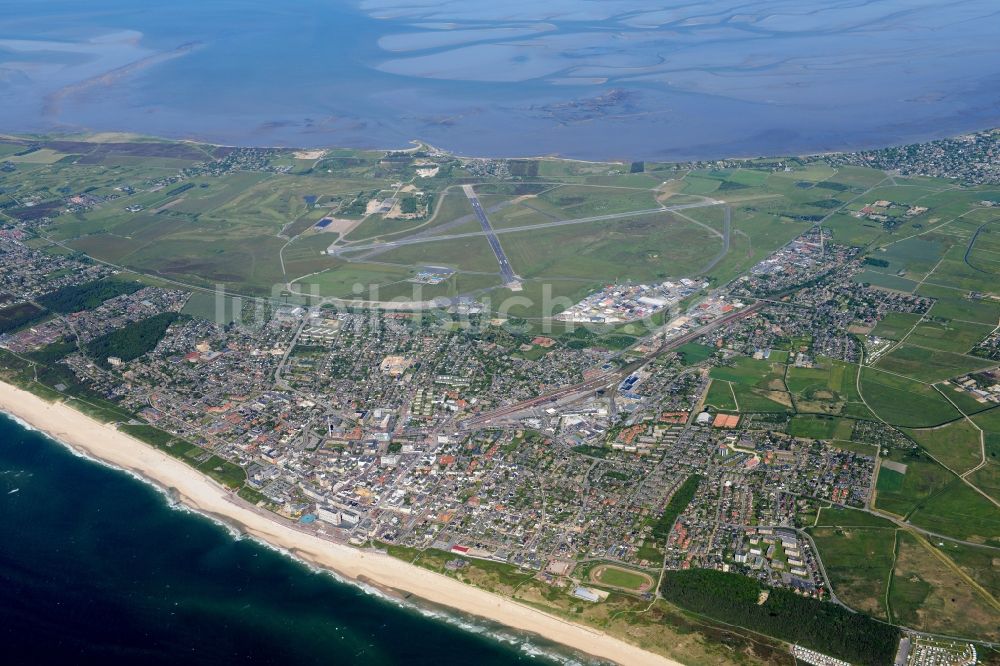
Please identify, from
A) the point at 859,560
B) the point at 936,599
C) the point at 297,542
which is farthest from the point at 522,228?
the point at 936,599

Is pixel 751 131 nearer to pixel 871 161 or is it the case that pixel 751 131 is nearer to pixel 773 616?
pixel 871 161

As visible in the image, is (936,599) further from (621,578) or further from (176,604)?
(176,604)

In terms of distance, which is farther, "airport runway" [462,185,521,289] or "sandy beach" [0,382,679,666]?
"airport runway" [462,185,521,289]

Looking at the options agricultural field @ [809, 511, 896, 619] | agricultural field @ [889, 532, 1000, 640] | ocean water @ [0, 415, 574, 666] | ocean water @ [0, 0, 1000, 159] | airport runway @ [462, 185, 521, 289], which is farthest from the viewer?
ocean water @ [0, 0, 1000, 159]

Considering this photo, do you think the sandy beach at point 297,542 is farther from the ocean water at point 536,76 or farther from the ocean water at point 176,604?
the ocean water at point 536,76

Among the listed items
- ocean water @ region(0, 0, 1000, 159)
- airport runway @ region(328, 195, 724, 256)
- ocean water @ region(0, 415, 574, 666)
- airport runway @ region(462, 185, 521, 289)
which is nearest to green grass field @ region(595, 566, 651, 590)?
ocean water @ region(0, 415, 574, 666)

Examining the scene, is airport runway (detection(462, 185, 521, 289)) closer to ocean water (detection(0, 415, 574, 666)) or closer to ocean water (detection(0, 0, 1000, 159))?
ocean water (detection(0, 0, 1000, 159))

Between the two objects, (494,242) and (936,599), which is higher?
(494,242)

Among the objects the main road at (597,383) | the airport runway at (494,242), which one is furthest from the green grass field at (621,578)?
the airport runway at (494,242)
